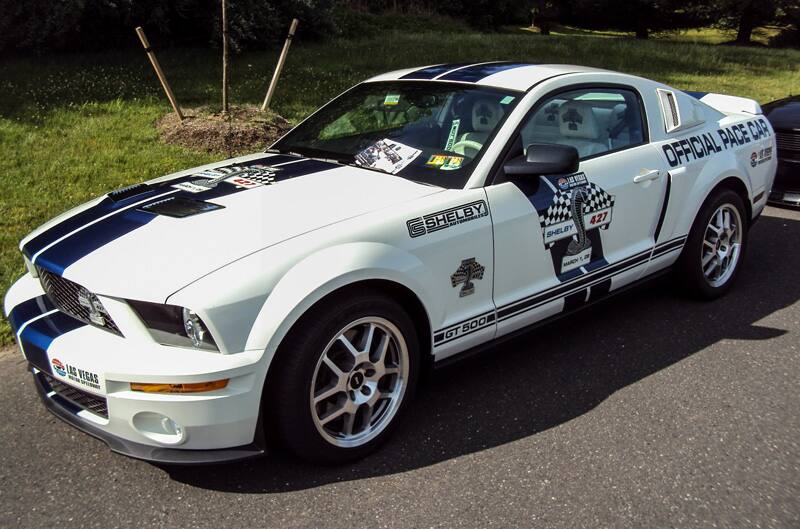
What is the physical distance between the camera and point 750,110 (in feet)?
16.9

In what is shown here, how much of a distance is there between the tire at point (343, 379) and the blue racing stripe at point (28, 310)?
1.10m

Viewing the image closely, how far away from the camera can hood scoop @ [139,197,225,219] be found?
3.12 meters

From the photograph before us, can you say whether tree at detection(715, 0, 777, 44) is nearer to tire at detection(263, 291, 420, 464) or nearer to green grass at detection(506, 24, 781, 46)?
green grass at detection(506, 24, 781, 46)

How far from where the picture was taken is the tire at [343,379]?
2707 mm

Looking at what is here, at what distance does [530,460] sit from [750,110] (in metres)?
3.49

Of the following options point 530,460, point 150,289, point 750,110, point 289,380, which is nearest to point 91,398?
point 150,289

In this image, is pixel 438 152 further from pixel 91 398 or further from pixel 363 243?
pixel 91 398

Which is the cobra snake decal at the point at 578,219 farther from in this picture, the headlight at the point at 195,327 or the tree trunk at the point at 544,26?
the tree trunk at the point at 544,26

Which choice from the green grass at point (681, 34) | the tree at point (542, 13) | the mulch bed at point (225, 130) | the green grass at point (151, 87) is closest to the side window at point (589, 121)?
the green grass at point (151, 87)

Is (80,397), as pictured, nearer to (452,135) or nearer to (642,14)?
(452,135)

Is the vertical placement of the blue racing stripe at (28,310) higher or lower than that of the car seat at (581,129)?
lower

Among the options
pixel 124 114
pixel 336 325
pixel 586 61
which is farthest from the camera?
pixel 586 61

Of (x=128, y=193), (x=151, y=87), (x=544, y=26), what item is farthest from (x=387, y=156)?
(x=544, y=26)

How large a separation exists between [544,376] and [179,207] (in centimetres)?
203
